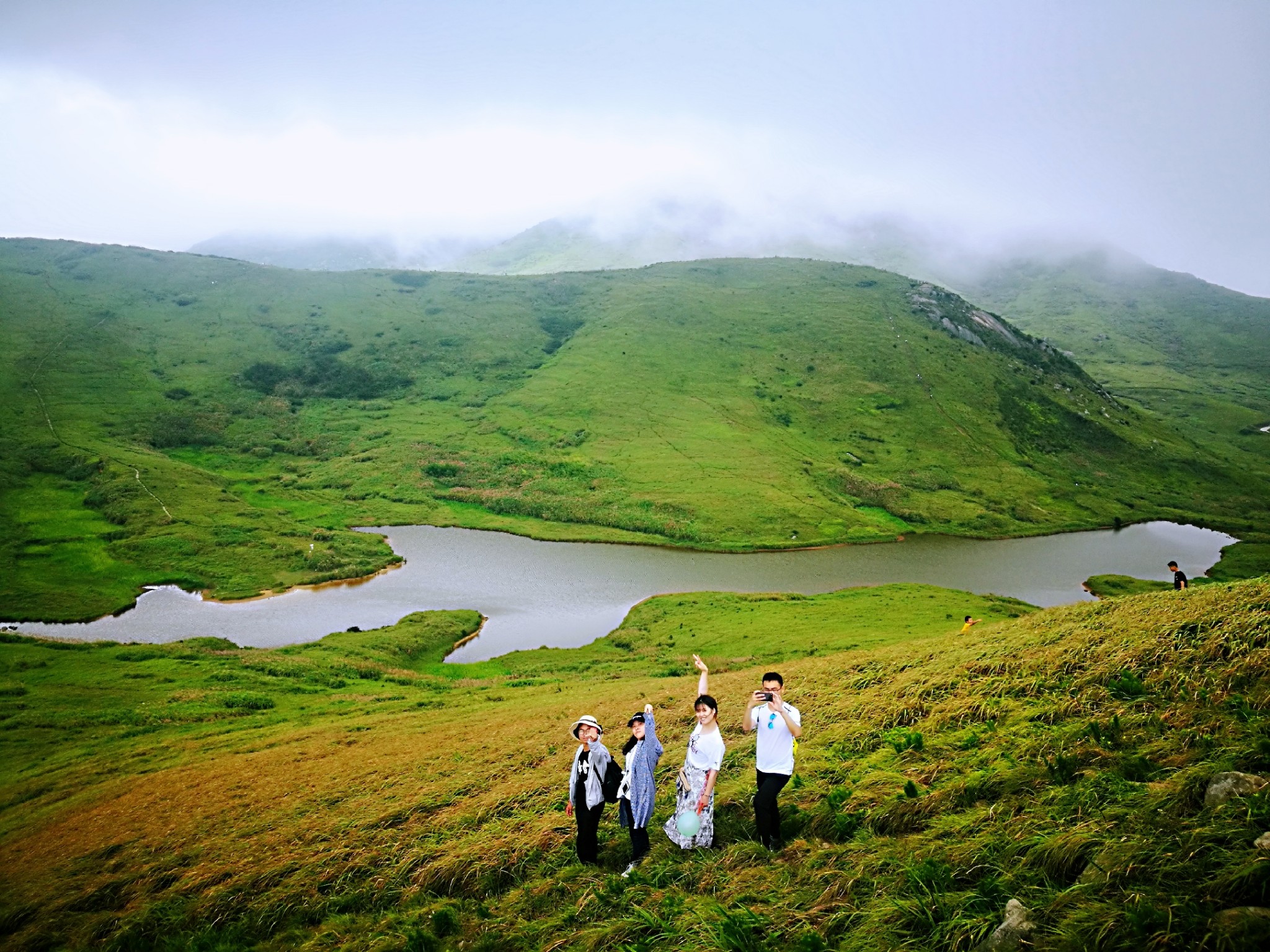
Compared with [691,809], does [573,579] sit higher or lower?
lower

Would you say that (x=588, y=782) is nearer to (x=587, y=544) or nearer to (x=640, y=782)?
(x=640, y=782)

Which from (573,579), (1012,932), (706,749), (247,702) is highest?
(706,749)

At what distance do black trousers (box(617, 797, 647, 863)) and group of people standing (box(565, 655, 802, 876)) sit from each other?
15 mm

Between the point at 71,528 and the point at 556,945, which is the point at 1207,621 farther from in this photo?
the point at 71,528

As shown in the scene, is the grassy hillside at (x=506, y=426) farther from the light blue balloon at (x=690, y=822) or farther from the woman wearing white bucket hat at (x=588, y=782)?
the light blue balloon at (x=690, y=822)

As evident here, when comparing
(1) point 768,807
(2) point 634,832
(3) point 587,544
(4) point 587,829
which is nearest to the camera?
(1) point 768,807

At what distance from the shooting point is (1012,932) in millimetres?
6758

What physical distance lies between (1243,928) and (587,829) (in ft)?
30.8

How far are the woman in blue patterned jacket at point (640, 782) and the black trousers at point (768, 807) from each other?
6.16ft

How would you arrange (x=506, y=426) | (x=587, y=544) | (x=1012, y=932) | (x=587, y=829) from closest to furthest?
(x=1012, y=932) → (x=587, y=829) → (x=587, y=544) → (x=506, y=426)

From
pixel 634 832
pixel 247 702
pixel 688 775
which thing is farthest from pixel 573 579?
pixel 688 775

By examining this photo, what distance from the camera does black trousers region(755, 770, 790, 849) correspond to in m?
10.5

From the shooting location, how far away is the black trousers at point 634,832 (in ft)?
36.7

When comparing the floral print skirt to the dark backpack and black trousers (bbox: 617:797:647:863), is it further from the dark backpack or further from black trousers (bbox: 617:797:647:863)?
the dark backpack
